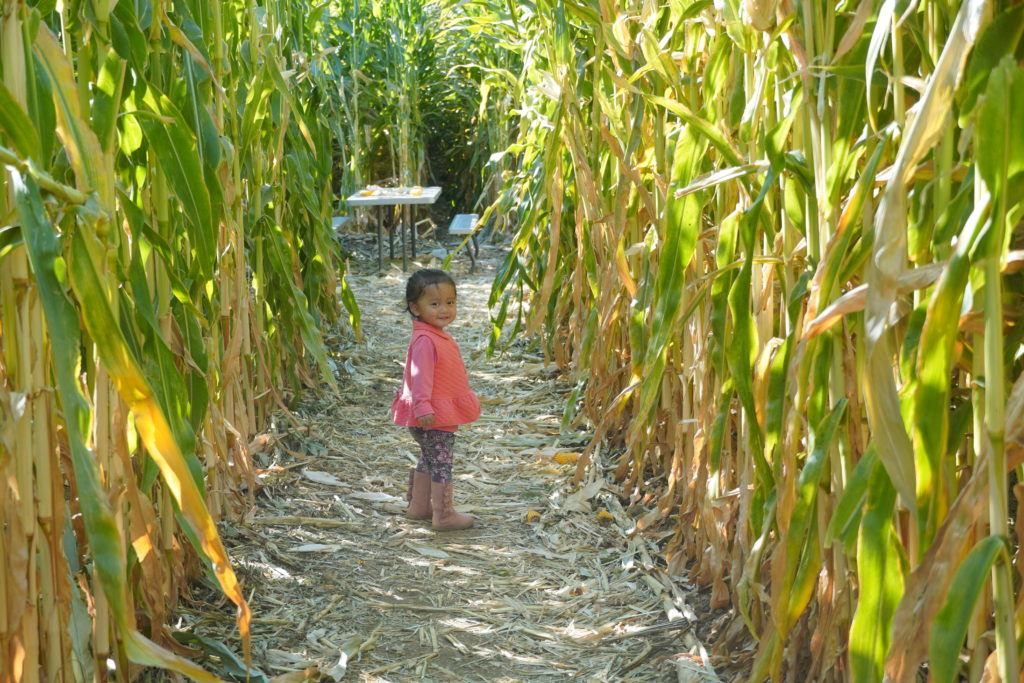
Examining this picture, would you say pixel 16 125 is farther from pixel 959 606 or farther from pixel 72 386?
pixel 959 606

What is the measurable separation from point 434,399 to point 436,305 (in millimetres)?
277

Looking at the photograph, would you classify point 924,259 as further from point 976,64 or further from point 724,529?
point 724,529

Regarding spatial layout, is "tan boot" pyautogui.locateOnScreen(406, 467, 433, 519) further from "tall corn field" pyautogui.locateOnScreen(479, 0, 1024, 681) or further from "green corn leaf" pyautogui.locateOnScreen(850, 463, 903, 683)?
"green corn leaf" pyautogui.locateOnScreen(850, 463, 903, 683)

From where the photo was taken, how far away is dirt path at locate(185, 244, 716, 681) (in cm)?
226

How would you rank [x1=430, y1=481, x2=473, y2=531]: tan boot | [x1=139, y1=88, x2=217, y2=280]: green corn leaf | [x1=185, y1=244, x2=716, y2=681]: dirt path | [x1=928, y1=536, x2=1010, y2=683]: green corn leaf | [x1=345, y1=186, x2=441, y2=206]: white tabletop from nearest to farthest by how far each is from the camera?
[x1=928, y1=536, x2=1010, y2=683]: green corn leaf < [x1=139, y1=88, x2=217, y2=280]: green corn leaf < [x1=185, y1=244, x2=716, y2=681]: dirt path < [x1=430, y1=481, x2=473, y2=531]: tan boot < [x1=345, y1=186, x2=441, y2=206]: white tabletop

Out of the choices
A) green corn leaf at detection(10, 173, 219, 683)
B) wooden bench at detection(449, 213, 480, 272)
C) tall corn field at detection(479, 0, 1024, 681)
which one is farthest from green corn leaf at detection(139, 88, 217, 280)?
wooden bench at detection(449, 213, 480, 272)

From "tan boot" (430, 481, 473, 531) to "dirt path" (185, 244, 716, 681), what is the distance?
0.10ft

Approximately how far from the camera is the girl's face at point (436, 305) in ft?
10.0

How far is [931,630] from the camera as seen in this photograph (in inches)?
41.3

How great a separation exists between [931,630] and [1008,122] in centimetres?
50

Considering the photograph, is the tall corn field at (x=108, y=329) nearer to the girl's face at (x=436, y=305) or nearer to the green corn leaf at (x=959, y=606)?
the girl's face at (x=436, y=305)

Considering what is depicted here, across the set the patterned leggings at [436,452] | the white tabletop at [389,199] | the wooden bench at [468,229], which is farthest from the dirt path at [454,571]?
the wooden bench at [468,229]

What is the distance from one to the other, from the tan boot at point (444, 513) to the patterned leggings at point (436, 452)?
3 cm

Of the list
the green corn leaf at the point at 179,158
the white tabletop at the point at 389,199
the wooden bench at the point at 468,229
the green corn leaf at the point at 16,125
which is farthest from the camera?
the wooden bench at the point at 468,229
